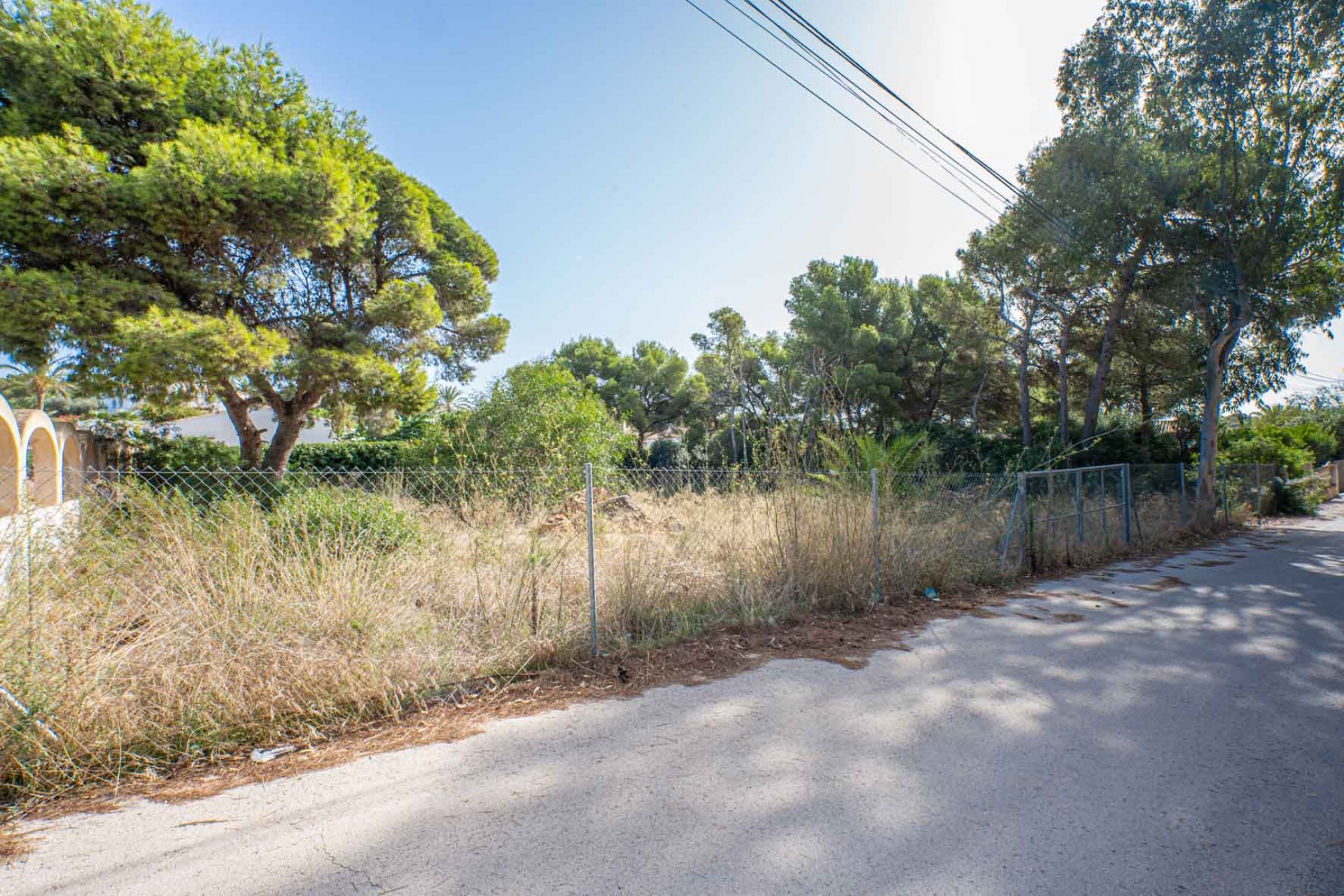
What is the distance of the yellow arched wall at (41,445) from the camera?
27.3 feet

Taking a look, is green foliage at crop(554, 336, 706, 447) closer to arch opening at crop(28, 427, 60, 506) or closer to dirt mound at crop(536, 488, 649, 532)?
dirt mound at crop(536, 488, 649, 532)

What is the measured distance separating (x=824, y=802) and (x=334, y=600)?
3.10 m

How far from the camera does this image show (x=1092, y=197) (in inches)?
452

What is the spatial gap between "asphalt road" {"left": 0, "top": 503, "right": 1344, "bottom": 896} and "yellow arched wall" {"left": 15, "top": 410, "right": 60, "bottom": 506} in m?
8.84

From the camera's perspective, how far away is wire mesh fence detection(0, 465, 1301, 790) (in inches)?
120

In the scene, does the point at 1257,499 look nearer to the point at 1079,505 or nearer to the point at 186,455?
the point at 1079,505

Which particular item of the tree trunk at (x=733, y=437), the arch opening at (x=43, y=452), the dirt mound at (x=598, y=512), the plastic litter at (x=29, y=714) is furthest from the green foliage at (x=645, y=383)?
the plastic litter at (x=29, y=714)

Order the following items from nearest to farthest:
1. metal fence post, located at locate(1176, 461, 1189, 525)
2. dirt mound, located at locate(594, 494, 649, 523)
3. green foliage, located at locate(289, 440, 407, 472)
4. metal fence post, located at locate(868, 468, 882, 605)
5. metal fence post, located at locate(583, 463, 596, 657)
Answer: metal fence post, located at locate(583, 463, 596, 657) → metal fence post, located at locate(868, 468, 882, 605) → dirt mound, located at locate(594, 494, 649, 523) → metal fence post, located at locate(1176, 461, 1189, 525) → green foliage, located at locate(289, 440, 407, 472)

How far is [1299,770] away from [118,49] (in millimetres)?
16319

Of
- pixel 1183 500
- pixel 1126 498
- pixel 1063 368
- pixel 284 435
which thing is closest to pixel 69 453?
pixel 284 435

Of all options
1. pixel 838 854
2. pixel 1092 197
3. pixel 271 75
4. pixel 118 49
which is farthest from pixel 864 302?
pixel 838 854

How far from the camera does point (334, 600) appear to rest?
147 inches

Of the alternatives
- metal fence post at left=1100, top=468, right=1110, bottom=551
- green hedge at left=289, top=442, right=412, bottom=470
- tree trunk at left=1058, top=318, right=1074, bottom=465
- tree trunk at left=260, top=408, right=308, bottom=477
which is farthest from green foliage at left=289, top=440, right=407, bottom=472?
tree trunk at left=1058, top=318, right=1074, bottom=465

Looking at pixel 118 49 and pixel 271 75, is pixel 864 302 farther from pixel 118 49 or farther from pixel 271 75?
pixel 118 49
